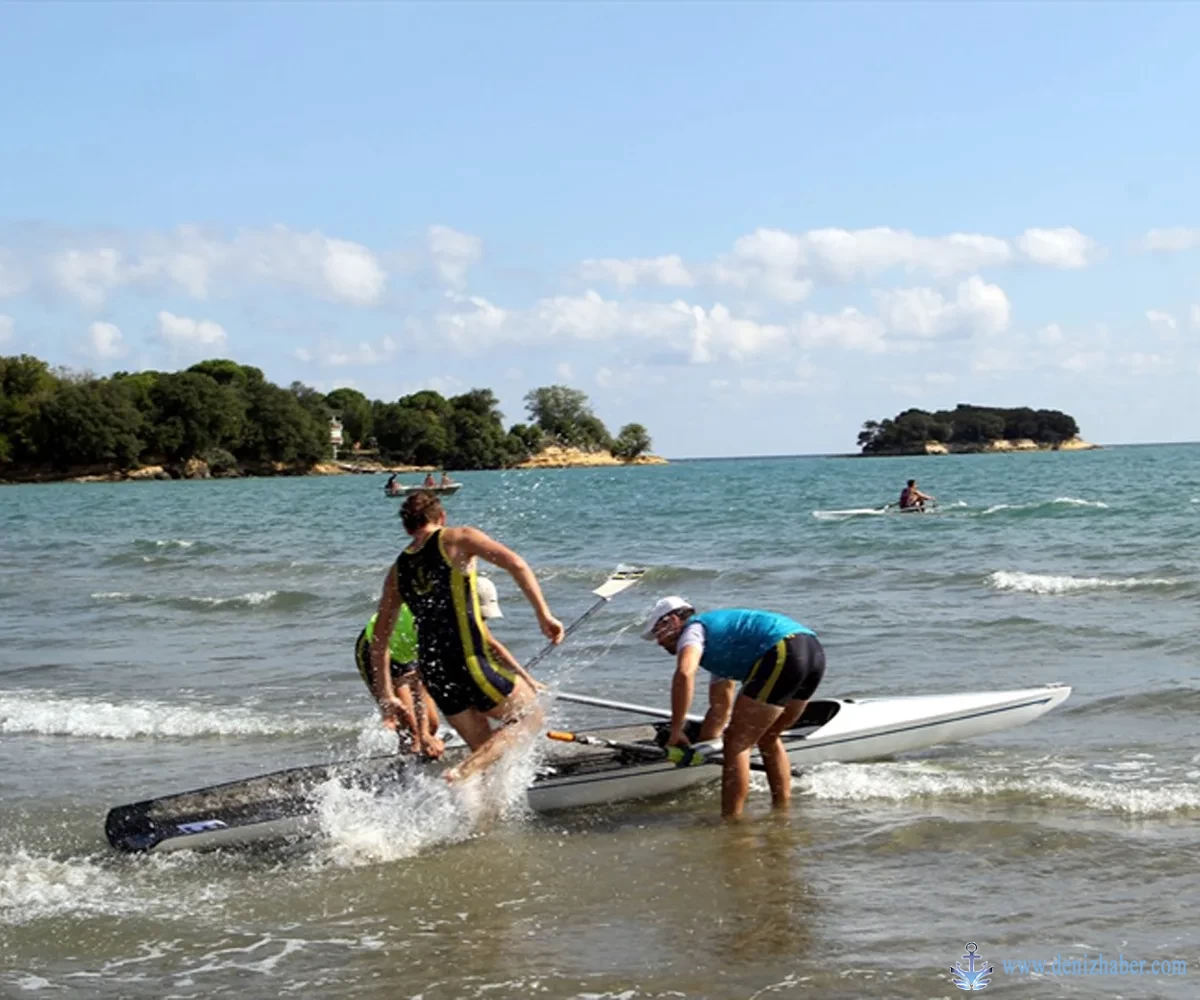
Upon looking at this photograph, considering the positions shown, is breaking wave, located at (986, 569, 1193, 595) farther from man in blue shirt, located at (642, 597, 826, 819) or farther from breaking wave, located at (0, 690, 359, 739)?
man in blue shirt, located at (642, 597, 826, 819)

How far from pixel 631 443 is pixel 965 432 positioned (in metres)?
41.7

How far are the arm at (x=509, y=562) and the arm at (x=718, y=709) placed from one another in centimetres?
120

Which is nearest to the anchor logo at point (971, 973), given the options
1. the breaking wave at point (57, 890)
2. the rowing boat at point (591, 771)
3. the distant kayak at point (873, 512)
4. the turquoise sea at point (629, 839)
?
the turquoise sea at point (629, 839)

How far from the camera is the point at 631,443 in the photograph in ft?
559

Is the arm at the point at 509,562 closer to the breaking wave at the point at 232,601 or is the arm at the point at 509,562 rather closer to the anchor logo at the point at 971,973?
the anchor logo at the point at 971,973

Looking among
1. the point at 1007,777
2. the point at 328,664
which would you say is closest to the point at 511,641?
the point at 328,664

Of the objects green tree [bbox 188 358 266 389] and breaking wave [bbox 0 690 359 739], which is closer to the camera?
breaking wave [bbox 0 690 359 739]

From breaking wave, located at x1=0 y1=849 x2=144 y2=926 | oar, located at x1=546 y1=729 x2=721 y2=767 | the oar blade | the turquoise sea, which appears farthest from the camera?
the oar blade

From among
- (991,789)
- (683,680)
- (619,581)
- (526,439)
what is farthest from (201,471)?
(683,680)

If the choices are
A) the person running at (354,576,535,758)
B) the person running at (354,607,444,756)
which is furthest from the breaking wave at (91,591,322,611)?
the person running at (354,607,444,756)

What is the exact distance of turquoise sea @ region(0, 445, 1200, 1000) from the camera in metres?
5.41

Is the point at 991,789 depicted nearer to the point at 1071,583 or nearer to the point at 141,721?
the point at 141,721

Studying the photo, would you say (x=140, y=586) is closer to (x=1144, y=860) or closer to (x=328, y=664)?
(x=328, y=664)

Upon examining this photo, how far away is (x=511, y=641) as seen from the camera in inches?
580
